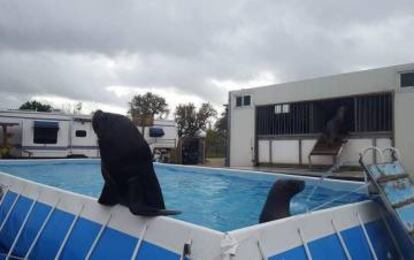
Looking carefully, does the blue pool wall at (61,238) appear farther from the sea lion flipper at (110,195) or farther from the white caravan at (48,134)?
the white caravan at (48,134)

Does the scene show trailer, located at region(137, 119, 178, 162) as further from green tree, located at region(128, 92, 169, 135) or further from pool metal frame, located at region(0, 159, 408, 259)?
green tree, located at region(128, 92, 169, 135)

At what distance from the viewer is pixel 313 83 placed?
15.1 metres

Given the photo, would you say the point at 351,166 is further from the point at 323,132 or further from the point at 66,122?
the point at 66,122

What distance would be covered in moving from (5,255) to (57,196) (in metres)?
1.14

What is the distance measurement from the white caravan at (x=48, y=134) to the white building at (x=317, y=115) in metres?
6.78

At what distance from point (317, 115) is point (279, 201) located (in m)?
12.2

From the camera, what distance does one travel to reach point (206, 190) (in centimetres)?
873

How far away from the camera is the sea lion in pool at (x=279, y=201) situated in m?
3.79

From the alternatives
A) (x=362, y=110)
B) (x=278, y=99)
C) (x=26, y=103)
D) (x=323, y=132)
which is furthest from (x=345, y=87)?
(x=26, y=103)

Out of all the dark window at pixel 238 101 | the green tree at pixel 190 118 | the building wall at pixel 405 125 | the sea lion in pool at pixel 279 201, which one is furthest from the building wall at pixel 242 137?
the green tree at pixel 190 118

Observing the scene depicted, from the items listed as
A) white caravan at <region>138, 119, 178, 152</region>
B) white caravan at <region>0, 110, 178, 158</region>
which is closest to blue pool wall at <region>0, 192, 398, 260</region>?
white caravan at <region>0, 110, 178, 158</region>

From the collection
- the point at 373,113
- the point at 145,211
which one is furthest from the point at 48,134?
the point at 145,211

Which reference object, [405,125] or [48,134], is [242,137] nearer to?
[405,125]

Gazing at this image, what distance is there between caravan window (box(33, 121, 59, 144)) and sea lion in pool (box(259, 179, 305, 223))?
15.7 meters
